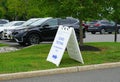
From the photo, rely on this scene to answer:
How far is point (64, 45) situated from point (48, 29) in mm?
10166

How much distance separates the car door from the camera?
72.2 ft

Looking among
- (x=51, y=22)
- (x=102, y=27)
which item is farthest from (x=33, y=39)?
(x=102, y=27)

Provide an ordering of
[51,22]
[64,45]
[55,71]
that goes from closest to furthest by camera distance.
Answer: [55,71], [64,45], [51,22]

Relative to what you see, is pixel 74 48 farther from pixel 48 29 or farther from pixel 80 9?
pixel 48 29

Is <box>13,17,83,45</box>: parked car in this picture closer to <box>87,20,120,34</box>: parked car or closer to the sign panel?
the sign panel

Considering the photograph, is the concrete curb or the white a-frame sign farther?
the white a-frame sign

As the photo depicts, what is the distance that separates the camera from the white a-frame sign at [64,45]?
12055mm

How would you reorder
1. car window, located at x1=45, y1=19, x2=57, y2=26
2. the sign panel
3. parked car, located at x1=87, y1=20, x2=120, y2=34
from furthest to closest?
parked car, located at x1=87, y1=20, x2=120, y2=34 < car window, located at x1=45, y1=19, x2=57, y2=26 < the sign panel

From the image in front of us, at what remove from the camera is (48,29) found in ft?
72.5

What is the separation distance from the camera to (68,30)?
12.2 meters

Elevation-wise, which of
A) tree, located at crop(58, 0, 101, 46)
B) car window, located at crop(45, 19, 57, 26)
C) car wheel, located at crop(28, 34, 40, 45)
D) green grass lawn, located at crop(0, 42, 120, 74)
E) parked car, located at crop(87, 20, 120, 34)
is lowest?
parked car, located at crop(87, 20, 120, 34)

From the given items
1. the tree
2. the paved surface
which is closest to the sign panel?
the paved surface

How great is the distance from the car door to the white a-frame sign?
9.27 m

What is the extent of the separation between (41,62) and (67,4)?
3.77m
